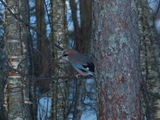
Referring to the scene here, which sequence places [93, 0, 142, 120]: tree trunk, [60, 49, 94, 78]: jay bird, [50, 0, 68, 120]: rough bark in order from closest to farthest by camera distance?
[93, 0, 142, 120]: tree trunk
[60, 49, 94, 78]: jay bird
[50, 0, 68, 120]: rough bark

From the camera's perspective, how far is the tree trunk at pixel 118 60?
4.13m

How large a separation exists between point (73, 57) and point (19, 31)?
1.32m

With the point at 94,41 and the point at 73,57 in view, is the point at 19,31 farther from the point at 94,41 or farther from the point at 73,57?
the point at 94,41

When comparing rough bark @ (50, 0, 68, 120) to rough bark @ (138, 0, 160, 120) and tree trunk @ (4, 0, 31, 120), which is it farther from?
rough bark @ (138, 0, 160, 120)

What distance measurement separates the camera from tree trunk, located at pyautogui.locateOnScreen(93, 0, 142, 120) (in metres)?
4.13

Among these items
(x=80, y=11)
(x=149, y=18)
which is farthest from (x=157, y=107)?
(x=80, y=11)

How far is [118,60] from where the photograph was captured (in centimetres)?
413

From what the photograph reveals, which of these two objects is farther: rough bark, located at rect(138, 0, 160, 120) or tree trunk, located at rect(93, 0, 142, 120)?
rough bark, located at rect(138, 0, 160, 120)

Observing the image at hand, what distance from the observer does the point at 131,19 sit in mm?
4203

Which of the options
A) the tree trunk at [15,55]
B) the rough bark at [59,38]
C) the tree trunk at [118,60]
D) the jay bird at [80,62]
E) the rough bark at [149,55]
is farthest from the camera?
the rough bark at [59,38]

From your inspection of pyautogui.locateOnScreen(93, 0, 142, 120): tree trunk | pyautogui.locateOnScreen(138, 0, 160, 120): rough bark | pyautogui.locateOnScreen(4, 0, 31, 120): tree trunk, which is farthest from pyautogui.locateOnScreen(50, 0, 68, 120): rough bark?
pyautogui.locateOnScreen(93, 0, 142, 120): tree trunk

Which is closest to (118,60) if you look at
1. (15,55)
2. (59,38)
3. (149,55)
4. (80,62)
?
(80,62)

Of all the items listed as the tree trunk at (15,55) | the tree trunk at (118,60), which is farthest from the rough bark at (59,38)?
the tree trunk at (118,60)

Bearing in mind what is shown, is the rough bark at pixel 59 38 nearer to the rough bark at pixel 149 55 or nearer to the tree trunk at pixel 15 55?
the tree trunk at pixel 15 55
